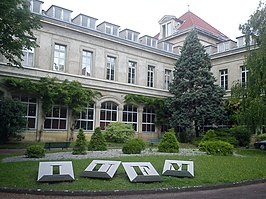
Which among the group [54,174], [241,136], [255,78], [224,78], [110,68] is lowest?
[54,174]

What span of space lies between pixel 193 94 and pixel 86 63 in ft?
37.2

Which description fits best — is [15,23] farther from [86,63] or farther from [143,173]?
[86,63]

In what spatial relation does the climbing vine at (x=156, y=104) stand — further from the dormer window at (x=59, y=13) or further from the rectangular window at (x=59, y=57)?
the dormer window at (x=59, y=13)

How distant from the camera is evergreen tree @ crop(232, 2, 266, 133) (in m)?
17.0

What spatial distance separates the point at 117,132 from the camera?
26.4 m

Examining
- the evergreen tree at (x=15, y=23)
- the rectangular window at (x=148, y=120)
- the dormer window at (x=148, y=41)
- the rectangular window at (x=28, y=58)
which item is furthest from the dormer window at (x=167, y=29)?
the evergreen tree at (x=15, y=23)

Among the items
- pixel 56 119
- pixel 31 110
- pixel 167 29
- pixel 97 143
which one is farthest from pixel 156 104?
Answer: pixel 167 29

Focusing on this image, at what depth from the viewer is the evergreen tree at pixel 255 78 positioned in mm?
16953

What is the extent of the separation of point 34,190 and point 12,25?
7440 mm

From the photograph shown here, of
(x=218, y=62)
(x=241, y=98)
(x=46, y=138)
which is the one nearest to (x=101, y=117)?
(x=46, y=138)

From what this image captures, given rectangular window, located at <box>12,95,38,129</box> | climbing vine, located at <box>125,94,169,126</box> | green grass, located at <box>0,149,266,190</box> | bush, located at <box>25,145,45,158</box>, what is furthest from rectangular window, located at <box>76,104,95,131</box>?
green grass, located at <box>0,149,266,190</box>

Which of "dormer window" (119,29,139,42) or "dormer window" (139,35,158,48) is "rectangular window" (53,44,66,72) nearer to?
"dormer window" (119,29,139,42)

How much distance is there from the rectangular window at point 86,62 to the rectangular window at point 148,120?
26.6 ft

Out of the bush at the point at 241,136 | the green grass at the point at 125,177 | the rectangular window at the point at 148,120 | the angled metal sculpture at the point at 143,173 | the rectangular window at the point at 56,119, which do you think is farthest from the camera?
the rectangular window at the point at 148,120
